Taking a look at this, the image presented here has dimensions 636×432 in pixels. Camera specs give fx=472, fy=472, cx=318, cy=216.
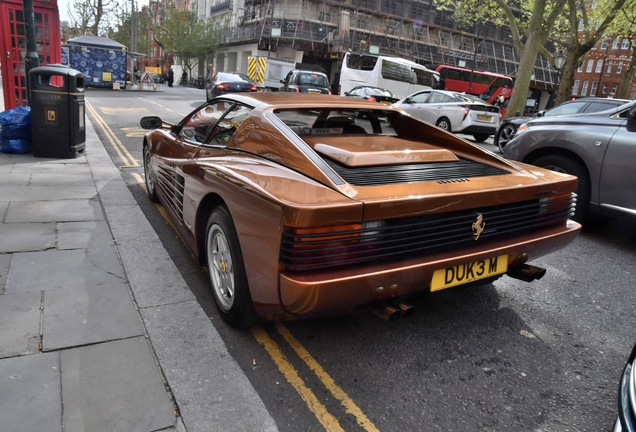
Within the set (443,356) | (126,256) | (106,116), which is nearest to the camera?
(443,356)

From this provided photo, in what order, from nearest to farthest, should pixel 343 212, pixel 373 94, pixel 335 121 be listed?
pixel 343 212
pixel 335 121
pixel 373 94

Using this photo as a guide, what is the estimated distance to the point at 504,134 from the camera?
1245 cm

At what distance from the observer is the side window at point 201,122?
3791mm

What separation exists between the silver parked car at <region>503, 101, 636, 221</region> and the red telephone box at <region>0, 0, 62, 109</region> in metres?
9.39

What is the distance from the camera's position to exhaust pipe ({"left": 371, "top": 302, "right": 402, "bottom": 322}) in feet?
7.88

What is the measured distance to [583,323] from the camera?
10.7 ft

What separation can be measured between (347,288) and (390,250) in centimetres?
32

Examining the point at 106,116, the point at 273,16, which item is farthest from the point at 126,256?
the point at 273,16

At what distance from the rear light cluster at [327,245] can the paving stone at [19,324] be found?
157 cm

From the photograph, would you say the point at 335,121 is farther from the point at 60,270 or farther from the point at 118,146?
the point at 118,146

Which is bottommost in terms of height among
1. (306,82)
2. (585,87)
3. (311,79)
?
(306,82)

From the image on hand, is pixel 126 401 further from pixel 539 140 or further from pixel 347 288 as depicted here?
pixel 539 140

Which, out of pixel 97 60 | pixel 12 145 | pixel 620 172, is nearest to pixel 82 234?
pixel 12 145

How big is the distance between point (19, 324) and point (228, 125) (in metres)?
1.85
